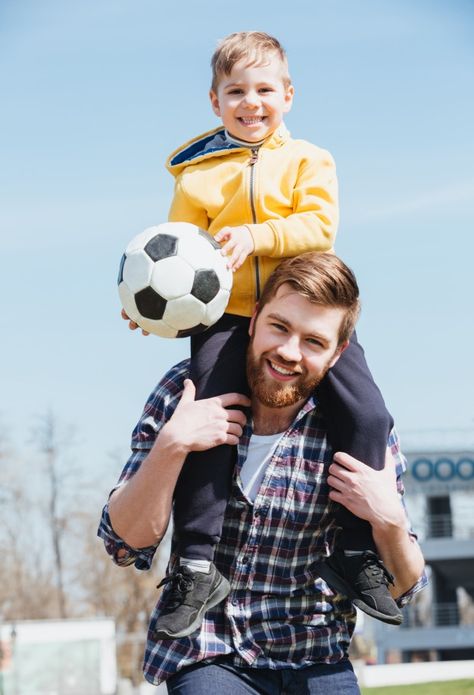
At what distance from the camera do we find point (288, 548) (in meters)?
4.73

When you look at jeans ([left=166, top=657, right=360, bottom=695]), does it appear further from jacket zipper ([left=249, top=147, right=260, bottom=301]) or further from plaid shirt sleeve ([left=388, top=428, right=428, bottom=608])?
jacket zipper ([left=249, top=147, right=260, bottom=301])

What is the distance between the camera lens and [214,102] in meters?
5.27

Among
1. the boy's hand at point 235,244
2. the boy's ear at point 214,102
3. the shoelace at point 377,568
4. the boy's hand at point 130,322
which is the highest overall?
the boy's ear at point 214,102

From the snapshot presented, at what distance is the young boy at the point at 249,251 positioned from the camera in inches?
182

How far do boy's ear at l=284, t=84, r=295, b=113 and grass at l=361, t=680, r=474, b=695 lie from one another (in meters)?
17.2

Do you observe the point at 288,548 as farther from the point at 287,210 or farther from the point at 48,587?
the point at 48,587

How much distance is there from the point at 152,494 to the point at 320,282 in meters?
1.22

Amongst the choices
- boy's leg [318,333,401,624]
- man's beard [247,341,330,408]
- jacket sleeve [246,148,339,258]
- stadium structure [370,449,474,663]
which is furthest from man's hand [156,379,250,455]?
stadium structure [370,449,474,663]

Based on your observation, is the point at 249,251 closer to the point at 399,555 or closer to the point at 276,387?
the point at 276,387

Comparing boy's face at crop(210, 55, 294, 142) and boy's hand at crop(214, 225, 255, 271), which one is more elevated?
boy's face at crop(210, 55, 294, 142)

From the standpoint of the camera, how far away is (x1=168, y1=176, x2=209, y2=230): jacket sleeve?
5.12 m

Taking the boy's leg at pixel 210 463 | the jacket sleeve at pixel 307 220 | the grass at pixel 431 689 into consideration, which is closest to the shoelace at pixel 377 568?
the boy's leg at pixel 210 463

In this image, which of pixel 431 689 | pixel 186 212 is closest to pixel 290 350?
pixel 186 212

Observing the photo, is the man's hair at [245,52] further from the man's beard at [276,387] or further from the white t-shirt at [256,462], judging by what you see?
the white t-shirt at [256,462]
